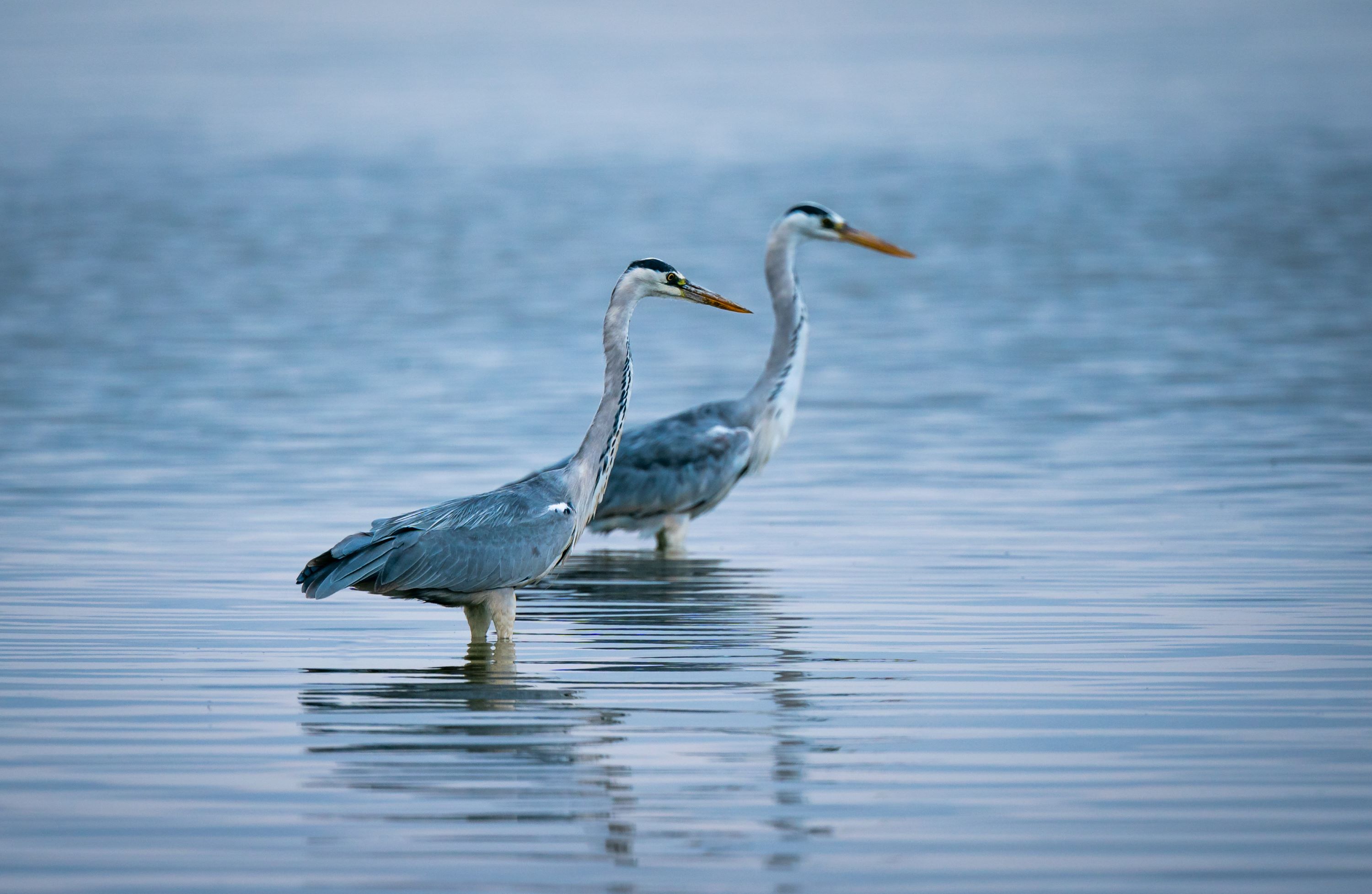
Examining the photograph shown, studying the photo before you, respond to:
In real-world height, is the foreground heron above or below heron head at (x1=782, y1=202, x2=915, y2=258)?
below

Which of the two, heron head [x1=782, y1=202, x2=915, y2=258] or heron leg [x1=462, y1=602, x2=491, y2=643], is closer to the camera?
heron leg [x1=462, y1=602, x2=491, y2=643]

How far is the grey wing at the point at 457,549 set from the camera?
927cm

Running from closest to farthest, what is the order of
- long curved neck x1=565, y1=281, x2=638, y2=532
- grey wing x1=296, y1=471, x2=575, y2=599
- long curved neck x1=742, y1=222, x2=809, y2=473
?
grey wing x1=296, y1=471, x2=575, y2=599
long curved neck x1=565, y1=281, x2=638, y2=532
long curved neck x1=742, y1=222, x2=809, y2=473

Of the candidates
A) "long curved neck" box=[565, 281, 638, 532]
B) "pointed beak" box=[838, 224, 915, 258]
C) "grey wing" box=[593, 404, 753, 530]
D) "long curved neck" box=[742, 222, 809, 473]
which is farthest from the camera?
"pointed beak" box=[838, 224, 915, 258]

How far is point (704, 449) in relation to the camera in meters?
13.1

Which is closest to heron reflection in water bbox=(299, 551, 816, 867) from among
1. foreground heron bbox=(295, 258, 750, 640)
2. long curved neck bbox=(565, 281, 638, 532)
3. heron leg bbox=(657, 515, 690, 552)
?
foreground heron bbox=(295, 258, 750, 640)

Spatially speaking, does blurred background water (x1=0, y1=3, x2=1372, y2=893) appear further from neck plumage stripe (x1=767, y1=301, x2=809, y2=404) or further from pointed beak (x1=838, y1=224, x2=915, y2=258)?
pointed beak (x1=838, y1=224, x2=915, y2=258)

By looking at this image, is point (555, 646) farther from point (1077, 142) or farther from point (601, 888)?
point (1077, 142)

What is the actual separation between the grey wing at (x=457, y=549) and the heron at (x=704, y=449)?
3.03 m

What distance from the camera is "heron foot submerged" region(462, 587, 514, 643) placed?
382 inches

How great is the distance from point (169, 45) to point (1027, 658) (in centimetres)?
11474

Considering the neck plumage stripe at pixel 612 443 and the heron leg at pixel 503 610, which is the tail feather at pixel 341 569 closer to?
the heron leg at pixel 503 610

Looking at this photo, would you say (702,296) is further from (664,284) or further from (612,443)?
(612,443)

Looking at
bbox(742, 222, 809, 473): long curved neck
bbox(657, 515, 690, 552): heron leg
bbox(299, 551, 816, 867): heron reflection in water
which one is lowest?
bbox(299, 551, 816, 867): heron reflection in water
